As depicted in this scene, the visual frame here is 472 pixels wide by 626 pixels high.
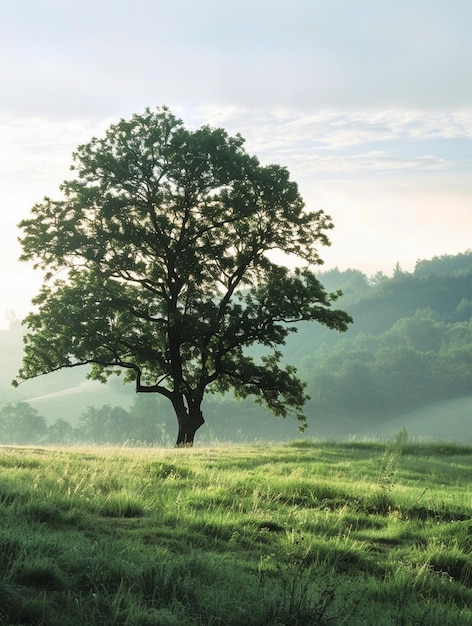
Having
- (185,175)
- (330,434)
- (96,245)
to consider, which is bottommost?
(330,434)

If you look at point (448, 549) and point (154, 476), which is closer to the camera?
point (448, 549)

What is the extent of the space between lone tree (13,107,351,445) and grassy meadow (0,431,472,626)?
16.5 meters

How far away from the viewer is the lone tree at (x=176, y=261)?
29.1m

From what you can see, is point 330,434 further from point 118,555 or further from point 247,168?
point 118,555

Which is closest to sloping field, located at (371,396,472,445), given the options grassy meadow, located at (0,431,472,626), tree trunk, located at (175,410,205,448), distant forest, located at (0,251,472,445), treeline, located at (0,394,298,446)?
distant forest, located at (0,251,472,445)

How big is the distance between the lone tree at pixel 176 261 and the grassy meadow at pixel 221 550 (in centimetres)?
1648

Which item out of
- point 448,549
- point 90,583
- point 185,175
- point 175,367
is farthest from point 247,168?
point 90,583

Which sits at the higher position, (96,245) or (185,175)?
(185,175)

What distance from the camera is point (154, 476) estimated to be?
40.7ft

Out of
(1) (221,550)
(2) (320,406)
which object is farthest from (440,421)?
(1) (221,550)

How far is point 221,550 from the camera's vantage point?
24.7 ft

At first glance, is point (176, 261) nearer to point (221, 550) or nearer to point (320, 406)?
point (221, 550)

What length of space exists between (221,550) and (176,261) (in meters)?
22.9

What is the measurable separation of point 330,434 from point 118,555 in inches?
5657
